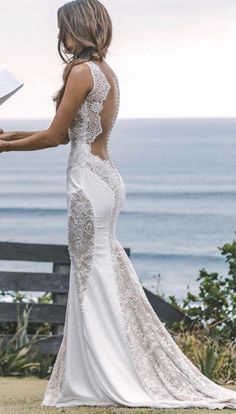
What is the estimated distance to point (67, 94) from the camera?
6.36 meters

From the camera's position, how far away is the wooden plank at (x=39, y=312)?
1029cm

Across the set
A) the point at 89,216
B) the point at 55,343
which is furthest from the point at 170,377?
the point at 55,343

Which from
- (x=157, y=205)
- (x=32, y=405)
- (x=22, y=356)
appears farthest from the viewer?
(x=157, y=205)

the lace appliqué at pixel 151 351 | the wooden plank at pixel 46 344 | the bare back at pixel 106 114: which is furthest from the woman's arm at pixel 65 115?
the wooden plank at pixel 46 344

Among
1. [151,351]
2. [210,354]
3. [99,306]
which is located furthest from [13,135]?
[210,354]

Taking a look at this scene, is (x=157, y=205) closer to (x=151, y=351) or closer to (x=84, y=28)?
(x=151, y=351)

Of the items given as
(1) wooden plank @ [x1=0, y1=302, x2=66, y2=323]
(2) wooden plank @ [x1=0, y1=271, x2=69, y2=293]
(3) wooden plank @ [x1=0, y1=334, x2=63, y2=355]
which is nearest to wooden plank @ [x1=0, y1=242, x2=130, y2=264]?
(2) wooden plank @ [x1=0, y1=271, x2=69, y2=293]

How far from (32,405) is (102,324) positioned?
2.00ft

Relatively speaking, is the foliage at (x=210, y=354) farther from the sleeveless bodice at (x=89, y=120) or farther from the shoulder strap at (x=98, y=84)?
the shoulder strap at (x=98, y=84)

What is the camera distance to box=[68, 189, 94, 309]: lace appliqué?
21.3 ft

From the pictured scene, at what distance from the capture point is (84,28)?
633 cm

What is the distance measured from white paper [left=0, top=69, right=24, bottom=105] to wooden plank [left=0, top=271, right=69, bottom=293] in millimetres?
3870

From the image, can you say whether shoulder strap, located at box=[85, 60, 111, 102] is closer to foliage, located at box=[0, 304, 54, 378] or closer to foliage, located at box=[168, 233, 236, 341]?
foliage, located at box=[0, 304, 54, 378]

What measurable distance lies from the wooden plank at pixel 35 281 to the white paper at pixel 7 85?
3870 mm
